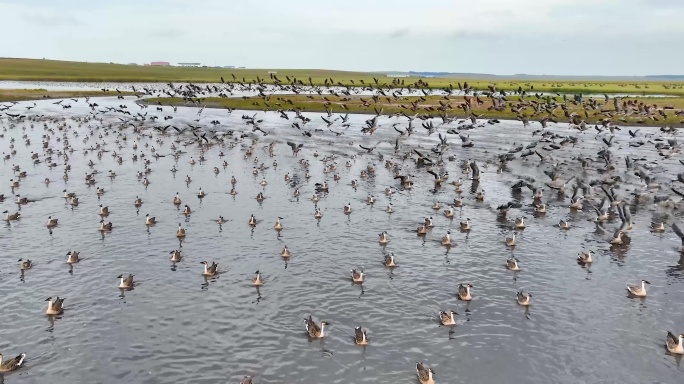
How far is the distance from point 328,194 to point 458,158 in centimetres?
2276

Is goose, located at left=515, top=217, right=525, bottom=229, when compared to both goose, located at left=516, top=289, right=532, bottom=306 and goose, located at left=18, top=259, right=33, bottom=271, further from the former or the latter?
goose, located at left=18, top=259, right=33, bottom=271

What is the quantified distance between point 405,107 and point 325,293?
7599cm

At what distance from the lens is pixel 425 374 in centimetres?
1786

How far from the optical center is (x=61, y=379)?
17.9m

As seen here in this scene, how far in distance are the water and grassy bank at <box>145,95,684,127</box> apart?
5293cm

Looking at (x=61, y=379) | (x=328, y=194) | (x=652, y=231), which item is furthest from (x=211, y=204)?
(x=652, y=231)

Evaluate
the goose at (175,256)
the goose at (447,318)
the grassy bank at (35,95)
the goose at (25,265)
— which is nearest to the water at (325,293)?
the goose at (175,256)

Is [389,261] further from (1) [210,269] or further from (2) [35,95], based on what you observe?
(2) [35,95]

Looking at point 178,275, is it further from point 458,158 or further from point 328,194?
point 458,158

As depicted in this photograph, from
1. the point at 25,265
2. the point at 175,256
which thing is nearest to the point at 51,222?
the point at 25,265

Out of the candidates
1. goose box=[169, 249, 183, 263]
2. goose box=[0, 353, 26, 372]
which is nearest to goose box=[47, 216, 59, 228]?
goose box=[169, 249, 183, 263]

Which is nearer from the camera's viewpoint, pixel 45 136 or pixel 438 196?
pixel 438 196

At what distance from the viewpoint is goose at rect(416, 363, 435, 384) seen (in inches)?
699

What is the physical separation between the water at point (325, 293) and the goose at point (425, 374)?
1.69 ft
